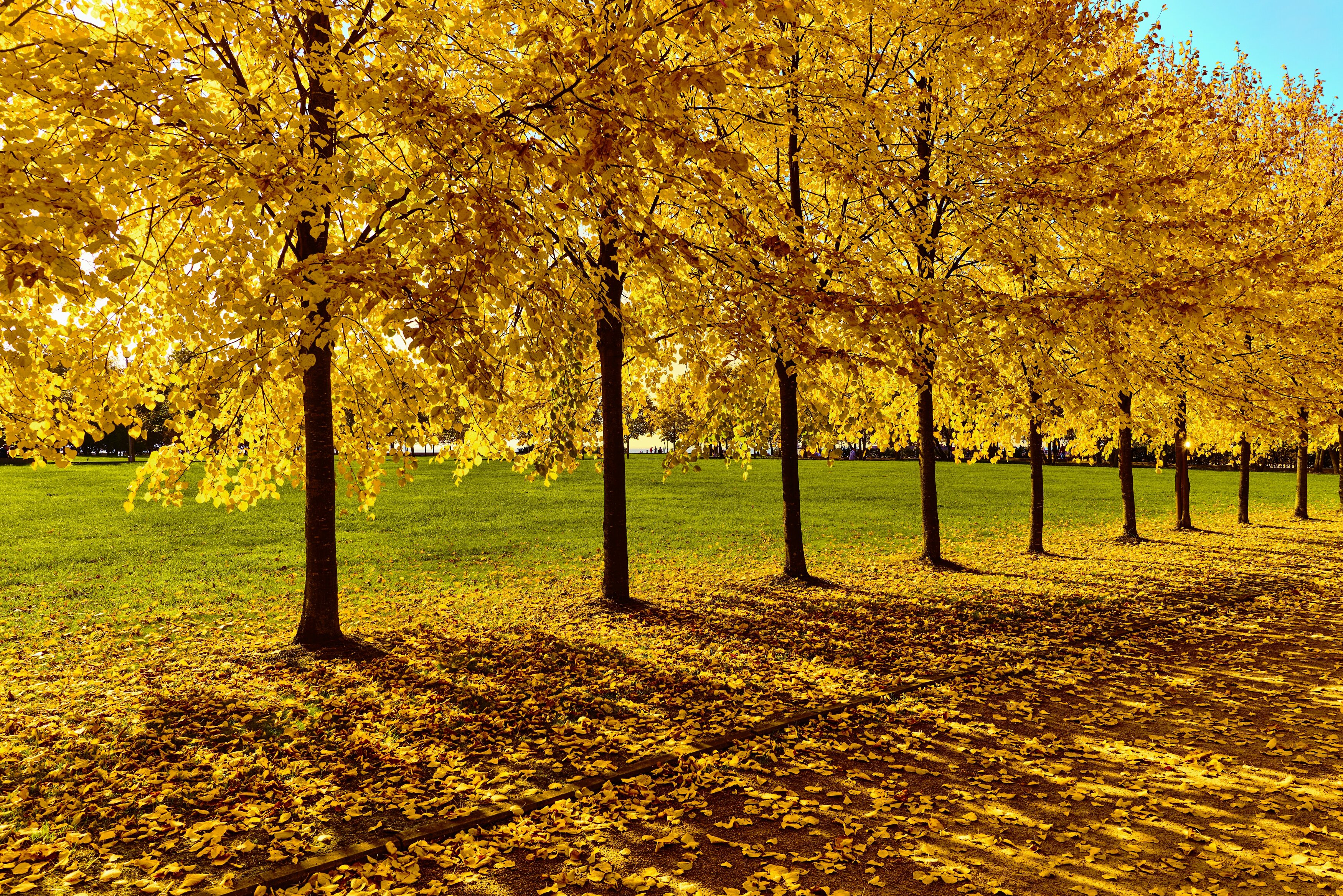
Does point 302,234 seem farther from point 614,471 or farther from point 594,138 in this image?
point 594,138

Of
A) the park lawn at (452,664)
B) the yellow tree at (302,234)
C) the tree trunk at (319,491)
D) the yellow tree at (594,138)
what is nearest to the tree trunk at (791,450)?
the park lawn at (452,664)

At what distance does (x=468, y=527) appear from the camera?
A: 74.6ft

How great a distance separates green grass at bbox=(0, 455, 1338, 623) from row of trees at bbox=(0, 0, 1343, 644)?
198 inches

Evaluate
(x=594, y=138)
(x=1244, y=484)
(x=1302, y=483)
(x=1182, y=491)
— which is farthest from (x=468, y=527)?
(x=1302, y=483)

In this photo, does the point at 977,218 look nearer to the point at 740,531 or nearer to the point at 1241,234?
the point at 1241,234

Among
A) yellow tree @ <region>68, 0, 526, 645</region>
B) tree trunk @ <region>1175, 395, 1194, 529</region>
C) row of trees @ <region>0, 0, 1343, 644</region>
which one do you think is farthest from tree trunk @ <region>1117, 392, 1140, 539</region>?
yellow tree @ <region>68, 0, 526, 645</region>

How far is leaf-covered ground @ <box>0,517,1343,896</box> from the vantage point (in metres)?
4.20

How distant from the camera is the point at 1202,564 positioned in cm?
1485

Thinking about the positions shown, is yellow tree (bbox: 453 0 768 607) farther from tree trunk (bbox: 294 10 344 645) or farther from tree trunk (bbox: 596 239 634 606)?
tree trunk (bbox: 596 239 634 606)

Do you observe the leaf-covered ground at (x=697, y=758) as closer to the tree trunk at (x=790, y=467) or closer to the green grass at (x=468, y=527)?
the tree trunk at (x=790, y=467)

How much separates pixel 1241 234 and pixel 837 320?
13337 millimetres

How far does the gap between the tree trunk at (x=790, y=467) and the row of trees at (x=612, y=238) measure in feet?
0.23

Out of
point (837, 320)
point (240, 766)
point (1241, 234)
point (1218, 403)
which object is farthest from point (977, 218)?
point (240, 766)

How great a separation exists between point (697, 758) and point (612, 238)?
12.8 feet
